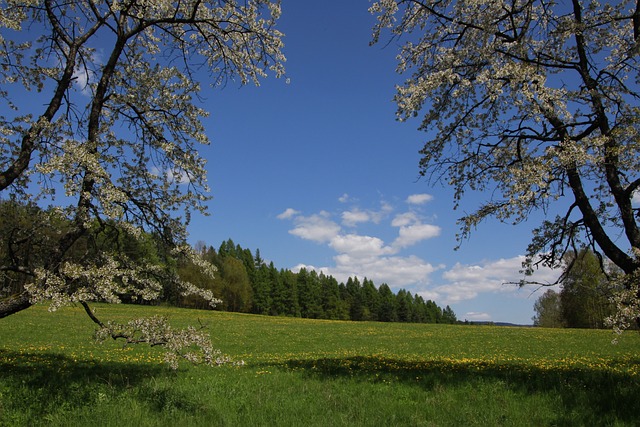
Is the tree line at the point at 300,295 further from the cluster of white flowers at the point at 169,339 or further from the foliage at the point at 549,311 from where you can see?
the cluster of white flowers at the point at 169,339

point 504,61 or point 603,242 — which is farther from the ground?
point 504,61

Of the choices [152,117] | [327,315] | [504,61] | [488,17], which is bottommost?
[327,315]

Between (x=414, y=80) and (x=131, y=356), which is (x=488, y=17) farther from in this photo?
(x=131, y=356)

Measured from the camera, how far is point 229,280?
92.1 meters

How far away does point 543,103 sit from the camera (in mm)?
9070

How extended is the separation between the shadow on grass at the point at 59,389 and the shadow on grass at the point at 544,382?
14.1 feet

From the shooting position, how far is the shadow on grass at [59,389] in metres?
7.55

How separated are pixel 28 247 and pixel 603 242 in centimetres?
1259

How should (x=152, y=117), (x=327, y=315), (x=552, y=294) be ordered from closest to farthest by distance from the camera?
(x=152, y=117) → (x=552, y=294) → (x=327, y=315)

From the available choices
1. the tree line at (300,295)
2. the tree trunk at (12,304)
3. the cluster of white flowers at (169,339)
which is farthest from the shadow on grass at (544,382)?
the tree line at (300,295)

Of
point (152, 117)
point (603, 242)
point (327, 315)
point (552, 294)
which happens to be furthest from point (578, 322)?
point (152, 117)

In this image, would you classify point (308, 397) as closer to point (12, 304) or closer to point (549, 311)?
point (12, 304)

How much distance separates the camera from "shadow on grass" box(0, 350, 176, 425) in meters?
7.55

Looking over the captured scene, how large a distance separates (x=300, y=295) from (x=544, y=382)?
101974 mm
